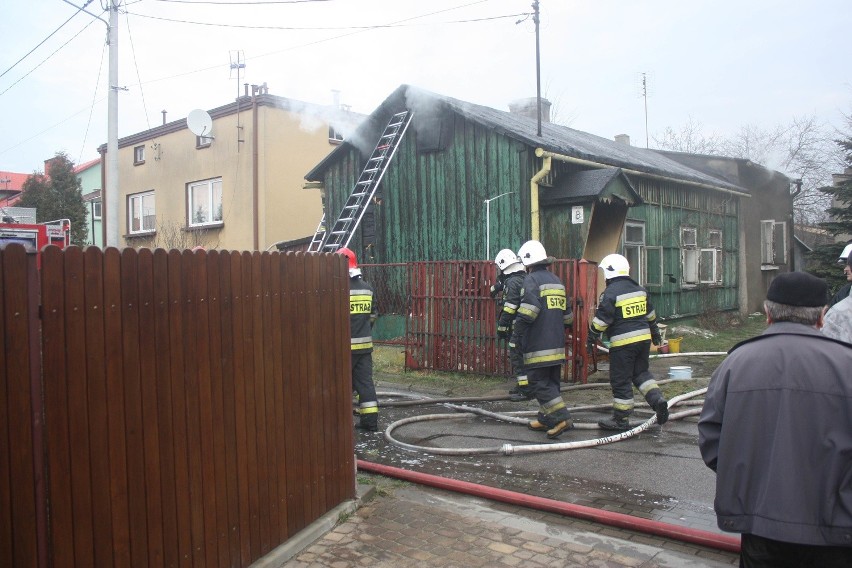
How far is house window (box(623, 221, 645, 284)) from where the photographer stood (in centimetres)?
1427

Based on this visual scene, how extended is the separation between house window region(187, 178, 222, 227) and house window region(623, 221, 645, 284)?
38.2 ft

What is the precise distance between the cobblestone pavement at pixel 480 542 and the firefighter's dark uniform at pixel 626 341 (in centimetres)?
241

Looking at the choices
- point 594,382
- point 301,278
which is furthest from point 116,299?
point 594,382

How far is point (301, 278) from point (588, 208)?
7.98m

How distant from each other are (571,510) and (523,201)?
7.94 metres

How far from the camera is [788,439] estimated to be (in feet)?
7.98

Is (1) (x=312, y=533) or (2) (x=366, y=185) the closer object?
(1) (x=312, y=533)

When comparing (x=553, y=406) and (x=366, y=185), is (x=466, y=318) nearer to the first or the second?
(x=553, y=406)

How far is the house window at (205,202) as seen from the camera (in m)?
20.3

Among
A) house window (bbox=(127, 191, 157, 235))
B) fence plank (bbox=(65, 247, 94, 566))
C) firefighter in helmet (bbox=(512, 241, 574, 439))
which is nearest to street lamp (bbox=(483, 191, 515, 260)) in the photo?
firefighter in helmet (bbox=(512, 241, 574, 439))

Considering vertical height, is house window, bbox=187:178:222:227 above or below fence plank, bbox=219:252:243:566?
above

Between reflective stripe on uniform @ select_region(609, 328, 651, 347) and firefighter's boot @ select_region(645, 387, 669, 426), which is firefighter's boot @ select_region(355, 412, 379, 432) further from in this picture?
firefighter's boot @ select_region(645, 387, 669, 426)

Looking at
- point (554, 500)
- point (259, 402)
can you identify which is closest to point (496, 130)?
point (554, 500)

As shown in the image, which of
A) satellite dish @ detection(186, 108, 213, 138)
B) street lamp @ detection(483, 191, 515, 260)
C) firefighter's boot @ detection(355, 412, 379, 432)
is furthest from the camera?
satellite dish @ detection(186, 108, 213, 138)
